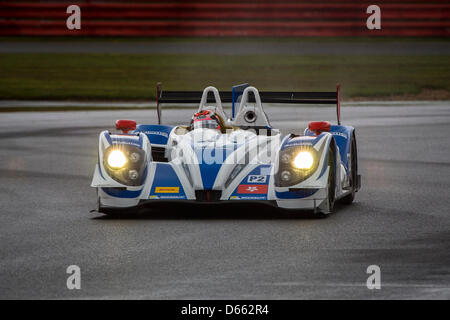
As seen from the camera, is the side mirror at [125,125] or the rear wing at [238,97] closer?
the side mirror at [125,125]

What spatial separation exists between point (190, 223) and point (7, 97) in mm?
18255

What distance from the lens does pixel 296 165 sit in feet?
29.5

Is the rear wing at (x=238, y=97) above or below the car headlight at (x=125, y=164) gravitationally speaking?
above

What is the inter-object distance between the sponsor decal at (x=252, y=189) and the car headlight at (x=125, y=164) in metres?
0.88

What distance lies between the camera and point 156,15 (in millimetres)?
35750

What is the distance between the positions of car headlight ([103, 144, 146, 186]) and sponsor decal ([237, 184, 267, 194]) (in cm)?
88

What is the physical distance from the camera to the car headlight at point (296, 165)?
8930 mm

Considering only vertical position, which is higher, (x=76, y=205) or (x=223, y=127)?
(x=223, y=127)

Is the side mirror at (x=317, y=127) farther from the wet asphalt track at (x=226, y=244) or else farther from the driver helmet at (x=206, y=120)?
the driver helmet at (x=206, y=120)

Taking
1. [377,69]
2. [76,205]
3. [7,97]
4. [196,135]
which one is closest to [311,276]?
[196,135]

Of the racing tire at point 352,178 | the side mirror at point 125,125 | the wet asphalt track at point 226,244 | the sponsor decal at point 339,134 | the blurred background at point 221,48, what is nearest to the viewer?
the wet asphalt track at point 226,244

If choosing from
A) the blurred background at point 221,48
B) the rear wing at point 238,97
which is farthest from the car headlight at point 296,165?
the blurred background at point 221,48
